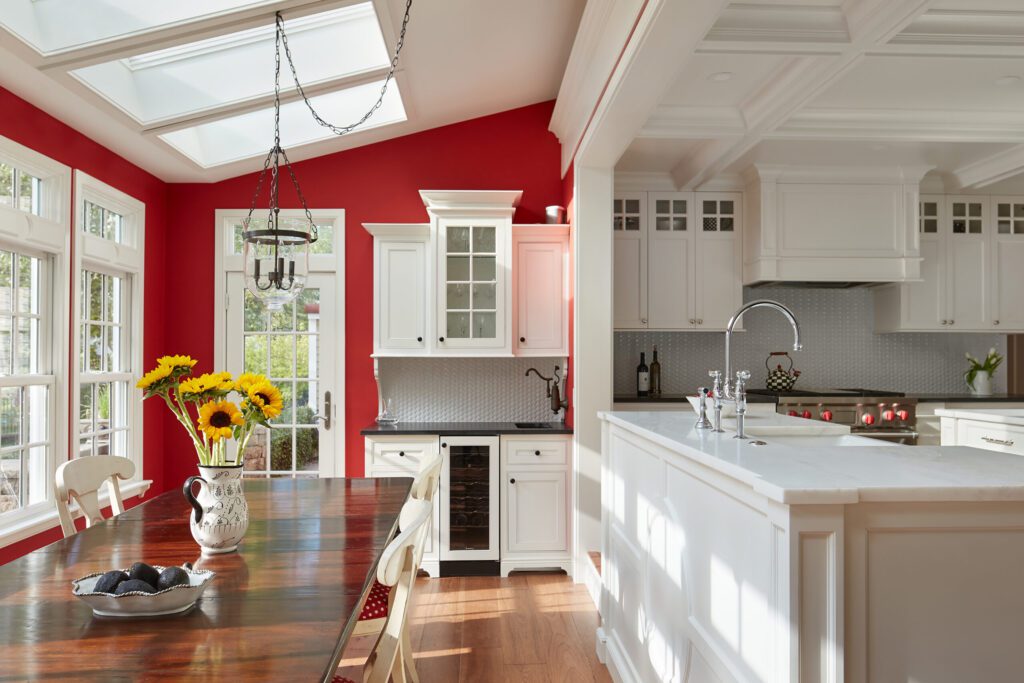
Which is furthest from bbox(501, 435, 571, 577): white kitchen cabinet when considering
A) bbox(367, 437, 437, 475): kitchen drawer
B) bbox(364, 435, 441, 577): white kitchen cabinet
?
bbox(367, 437, 437, 475): kitchen drawer

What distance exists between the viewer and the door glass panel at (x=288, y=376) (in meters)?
4.87

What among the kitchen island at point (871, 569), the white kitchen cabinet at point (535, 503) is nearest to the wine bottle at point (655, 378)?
A: the white kitchen cabinet at point (535, 503)

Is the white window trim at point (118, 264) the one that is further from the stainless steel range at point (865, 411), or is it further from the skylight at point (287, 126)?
the stainless steel range at point (865, 411)

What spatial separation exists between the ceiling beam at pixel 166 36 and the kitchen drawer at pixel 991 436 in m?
3.85

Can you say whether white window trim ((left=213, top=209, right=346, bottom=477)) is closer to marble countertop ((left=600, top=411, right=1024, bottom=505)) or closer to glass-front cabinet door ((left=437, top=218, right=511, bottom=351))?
glass-front cabinet door ((left=437, top=218, right=511, bottom=351))

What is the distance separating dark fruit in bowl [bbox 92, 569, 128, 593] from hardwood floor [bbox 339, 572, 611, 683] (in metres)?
1.58

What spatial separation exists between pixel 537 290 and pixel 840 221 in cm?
217

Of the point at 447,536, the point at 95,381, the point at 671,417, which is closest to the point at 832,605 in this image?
the point at 671,417

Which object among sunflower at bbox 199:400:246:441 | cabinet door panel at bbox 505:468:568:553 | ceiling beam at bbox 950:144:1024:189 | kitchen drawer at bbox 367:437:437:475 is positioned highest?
ceiling beam at bbox 950:144:1024:189

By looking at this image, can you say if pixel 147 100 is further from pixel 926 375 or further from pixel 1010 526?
pixel 926 375

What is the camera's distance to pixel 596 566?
157 inches

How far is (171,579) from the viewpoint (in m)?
1.53

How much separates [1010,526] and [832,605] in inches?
16.7

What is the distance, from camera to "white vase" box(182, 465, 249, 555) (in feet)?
6.56
